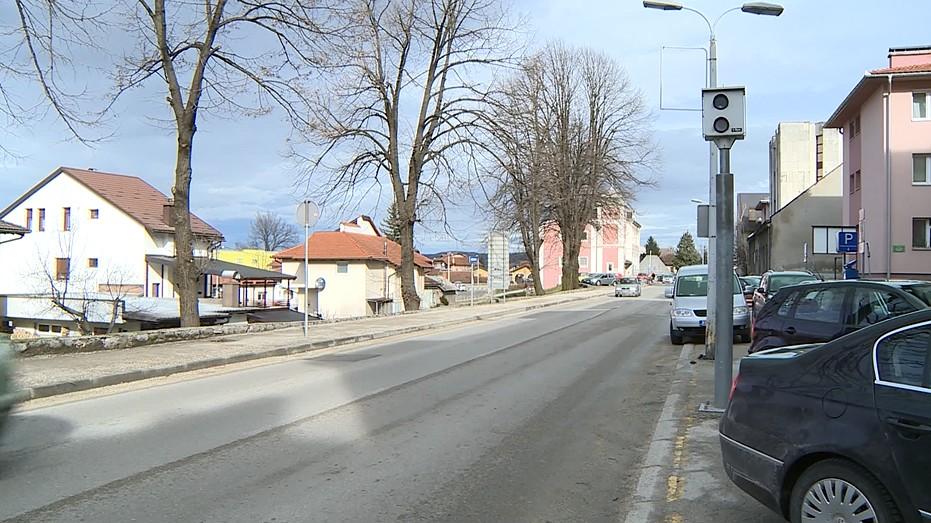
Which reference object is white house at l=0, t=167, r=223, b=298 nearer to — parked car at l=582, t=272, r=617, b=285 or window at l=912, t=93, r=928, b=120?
window at l=912, t=93, r=928, b=120

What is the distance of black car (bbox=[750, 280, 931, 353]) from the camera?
9172 millimetres

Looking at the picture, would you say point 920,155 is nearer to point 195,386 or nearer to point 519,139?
point 519,139

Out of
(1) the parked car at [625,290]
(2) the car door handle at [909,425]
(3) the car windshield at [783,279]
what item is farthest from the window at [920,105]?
(2) the car door handle at [909,425]

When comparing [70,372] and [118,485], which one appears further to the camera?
[70,372]

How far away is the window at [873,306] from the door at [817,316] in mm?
166

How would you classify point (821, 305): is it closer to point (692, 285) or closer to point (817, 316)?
point (817, 316)

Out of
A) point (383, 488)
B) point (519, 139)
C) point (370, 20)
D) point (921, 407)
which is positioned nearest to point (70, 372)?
point (383, 488)

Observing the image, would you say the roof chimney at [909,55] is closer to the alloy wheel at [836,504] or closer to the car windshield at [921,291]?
the car windshield at [921,291]

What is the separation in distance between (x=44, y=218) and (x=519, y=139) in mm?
33365

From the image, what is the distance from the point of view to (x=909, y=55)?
33.7 meters

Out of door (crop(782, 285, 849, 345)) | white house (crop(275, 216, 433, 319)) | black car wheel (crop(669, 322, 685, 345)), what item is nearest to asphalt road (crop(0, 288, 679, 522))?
door (crop(782, 285, 849, 345))

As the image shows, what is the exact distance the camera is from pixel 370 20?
85.3 ft

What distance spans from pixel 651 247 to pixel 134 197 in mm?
127927

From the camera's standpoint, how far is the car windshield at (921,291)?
908 cm
